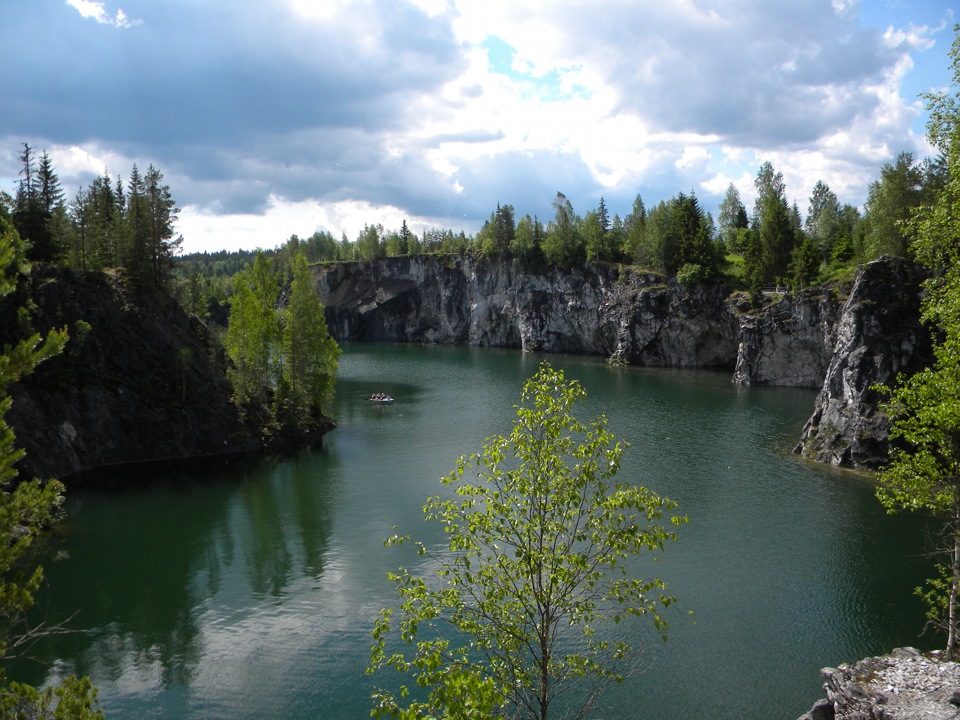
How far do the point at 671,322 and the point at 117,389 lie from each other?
73324mm

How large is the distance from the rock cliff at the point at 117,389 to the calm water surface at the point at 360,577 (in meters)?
3.59

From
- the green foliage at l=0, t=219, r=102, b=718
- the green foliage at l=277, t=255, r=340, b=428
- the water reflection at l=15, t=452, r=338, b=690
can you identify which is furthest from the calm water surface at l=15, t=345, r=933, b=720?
the green foliage at l=0, t=219, r=102, b=718

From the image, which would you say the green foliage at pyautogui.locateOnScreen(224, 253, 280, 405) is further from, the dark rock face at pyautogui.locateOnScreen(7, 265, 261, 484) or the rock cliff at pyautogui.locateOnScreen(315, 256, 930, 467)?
the rock cliff at pyautogui.locateOnScreen(315, 256, 930, 467)

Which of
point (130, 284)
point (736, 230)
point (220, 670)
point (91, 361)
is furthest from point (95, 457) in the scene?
point (736, 230)

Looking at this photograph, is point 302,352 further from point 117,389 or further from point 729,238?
point 729,238

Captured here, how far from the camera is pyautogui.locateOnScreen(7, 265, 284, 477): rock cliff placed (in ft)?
140

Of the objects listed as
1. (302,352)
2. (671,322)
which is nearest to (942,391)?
(302,352)

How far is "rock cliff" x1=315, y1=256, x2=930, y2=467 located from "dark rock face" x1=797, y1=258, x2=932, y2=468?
72mm

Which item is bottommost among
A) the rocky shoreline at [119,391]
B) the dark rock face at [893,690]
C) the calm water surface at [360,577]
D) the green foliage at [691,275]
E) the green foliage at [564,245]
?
the calm water surface at [360,577]

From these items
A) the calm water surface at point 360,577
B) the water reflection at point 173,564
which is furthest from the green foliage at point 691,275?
the water reflection at point 173,564

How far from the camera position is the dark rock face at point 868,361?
43.3 metres

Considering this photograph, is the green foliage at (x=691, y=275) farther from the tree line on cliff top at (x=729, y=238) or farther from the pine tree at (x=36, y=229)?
the pine tree at (x=36, y=229)

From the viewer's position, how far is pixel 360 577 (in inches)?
1128

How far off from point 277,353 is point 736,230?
8854 centimetres
